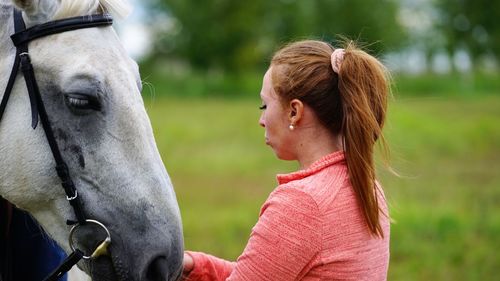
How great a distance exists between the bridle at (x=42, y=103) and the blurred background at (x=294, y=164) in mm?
399

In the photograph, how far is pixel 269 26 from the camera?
5253 centimetres

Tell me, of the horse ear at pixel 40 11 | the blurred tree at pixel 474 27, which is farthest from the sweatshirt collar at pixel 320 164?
the blurred tree at pixel 474 27

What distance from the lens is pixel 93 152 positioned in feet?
7.61

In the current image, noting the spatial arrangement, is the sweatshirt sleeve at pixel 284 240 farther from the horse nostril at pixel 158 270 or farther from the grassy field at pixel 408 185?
the grassy field at pixel 408 185

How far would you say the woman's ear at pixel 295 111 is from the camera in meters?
2.37

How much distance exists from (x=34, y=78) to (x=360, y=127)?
1080 millimetres

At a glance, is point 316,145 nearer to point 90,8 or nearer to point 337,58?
point 337,58

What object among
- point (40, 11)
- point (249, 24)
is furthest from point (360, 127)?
point (249, 24)

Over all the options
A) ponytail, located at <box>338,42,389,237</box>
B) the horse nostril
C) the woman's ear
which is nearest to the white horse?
the horse nostril

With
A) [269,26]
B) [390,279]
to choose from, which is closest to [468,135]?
[390,279]

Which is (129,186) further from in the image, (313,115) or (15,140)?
(313,115)

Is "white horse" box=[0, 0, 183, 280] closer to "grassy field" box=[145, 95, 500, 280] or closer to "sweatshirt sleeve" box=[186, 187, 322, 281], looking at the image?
"sweatshirt sleeve" box=[186, 187, 322, 281]

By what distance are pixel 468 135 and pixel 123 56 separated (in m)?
15.3

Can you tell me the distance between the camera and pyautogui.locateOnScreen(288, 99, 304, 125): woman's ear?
237 centimetres
